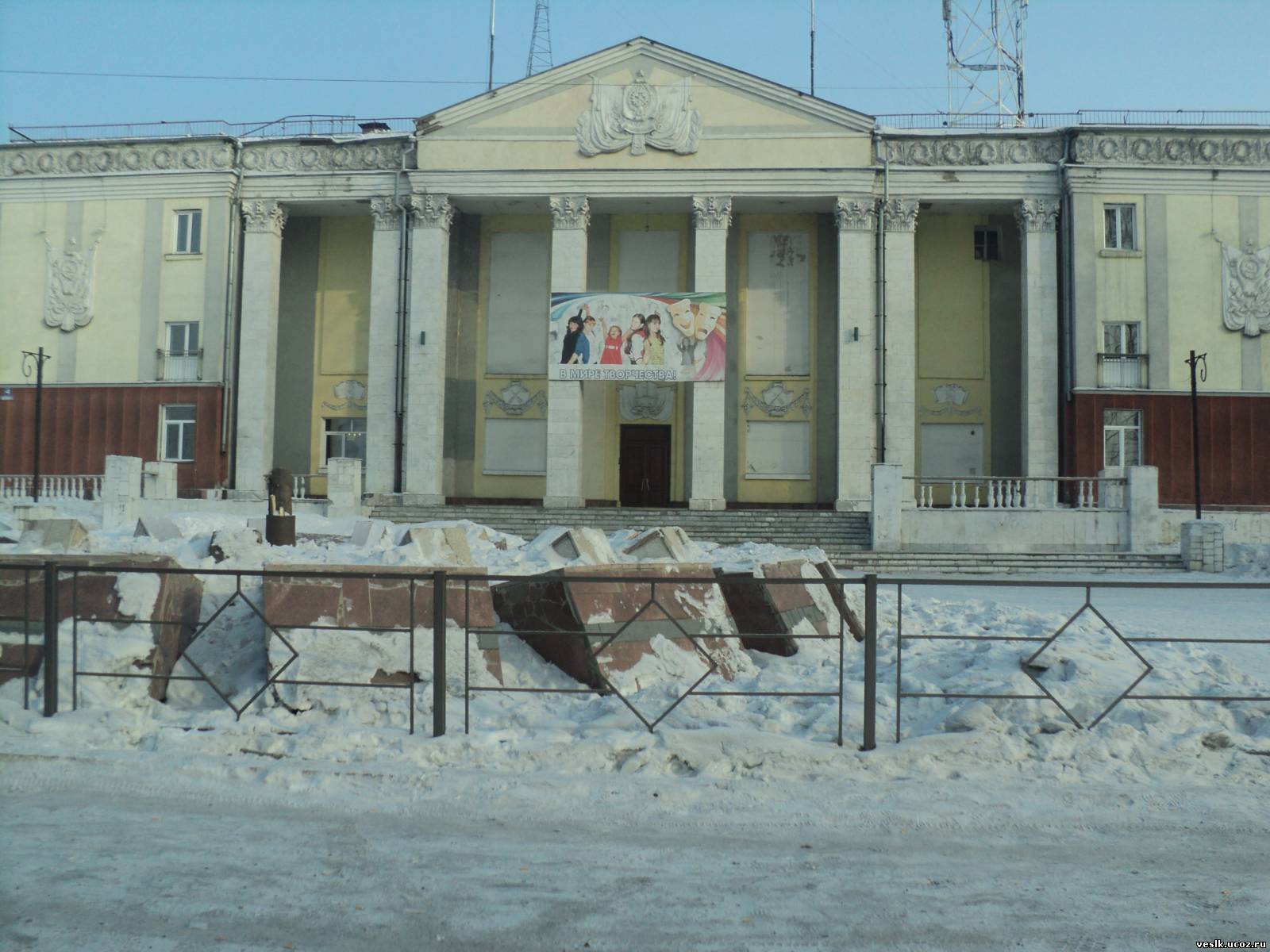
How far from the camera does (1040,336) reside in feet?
87.9

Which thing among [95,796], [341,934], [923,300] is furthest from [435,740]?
[923,300]

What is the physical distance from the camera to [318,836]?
4812mm

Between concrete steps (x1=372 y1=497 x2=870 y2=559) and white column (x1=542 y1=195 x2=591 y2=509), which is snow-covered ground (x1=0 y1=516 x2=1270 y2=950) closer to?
concrete steps (x1=372 y1=497 x2=870 y2=559)

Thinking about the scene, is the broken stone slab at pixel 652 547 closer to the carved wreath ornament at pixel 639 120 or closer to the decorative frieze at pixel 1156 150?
the carved wreath ornament at pixel 639 120

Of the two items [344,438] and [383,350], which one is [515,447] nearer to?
[383,350]

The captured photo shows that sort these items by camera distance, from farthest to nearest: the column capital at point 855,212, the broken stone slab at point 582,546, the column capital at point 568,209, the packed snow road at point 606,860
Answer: the column capital at point 568,209, the column capital at point 855,212, the broken stone slab at point 582,546, the packed snow road at point 606,860

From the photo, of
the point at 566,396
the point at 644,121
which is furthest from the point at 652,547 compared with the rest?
the point at 644,121

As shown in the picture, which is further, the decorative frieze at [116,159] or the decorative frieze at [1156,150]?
the decorative frieze at [116,159]

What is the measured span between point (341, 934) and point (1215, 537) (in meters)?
20.7

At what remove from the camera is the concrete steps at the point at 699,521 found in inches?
911

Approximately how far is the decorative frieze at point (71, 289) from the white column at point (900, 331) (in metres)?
22.2

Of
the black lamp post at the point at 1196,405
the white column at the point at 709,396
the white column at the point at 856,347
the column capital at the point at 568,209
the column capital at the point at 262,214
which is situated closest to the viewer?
the black lamp post at the point at 1196,405

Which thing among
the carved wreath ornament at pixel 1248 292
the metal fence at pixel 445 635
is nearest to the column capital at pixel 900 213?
the carved wreath ornament at pixel 1248 292

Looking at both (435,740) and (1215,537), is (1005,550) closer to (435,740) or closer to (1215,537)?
(1215,537)
